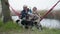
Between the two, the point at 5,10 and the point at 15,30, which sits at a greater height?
the point at 5,10

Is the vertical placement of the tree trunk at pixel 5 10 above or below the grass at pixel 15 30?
above

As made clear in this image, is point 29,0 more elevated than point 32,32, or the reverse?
point 29,0

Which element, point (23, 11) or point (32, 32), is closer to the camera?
point (32, 32)

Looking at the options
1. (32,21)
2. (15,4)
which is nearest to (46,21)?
(32,21)

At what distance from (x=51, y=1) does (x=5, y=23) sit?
2.44 meters

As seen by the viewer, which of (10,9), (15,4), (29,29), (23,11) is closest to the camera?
(29,29)

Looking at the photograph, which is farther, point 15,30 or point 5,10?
point 5,10

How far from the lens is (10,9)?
9797 millimetres

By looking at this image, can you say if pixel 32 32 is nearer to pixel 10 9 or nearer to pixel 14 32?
pixel 14 32

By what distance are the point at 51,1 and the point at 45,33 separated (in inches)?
124

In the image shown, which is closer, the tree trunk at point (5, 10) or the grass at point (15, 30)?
the grass at point (15, 30)

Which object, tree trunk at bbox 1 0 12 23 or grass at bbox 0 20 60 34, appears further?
tree trunk at bbox 1 0 12 23

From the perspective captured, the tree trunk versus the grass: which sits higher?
the tree trunk

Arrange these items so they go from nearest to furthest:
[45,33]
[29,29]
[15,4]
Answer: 1. [45,33]
2. [29,29]
3. [15,4]
